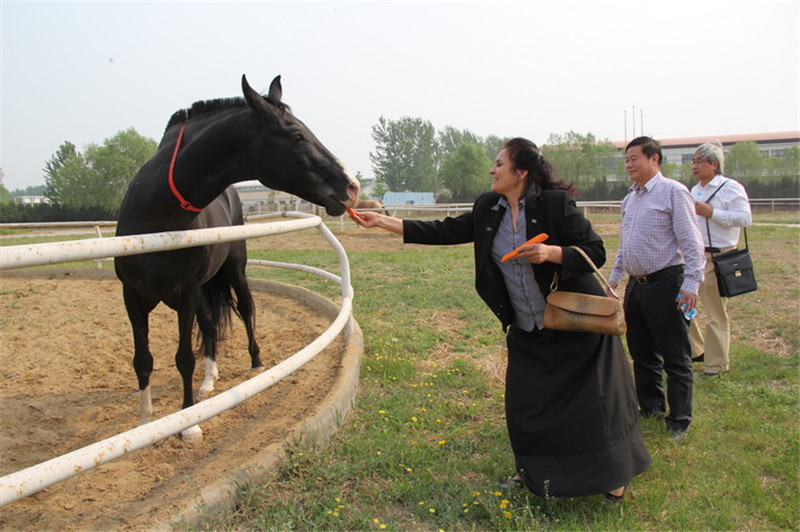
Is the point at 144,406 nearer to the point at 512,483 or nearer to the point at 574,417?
the point at 512,483

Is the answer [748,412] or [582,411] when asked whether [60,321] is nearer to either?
[582,411]

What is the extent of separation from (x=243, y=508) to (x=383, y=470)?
0.71 metres

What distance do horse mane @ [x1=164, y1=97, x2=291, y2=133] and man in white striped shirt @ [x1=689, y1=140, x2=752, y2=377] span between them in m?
3.38

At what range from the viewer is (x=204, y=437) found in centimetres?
306

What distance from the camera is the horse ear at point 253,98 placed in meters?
2.57

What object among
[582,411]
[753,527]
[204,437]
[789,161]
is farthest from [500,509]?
[789,161]

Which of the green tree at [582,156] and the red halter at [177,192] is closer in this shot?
the red halter at [177,192]

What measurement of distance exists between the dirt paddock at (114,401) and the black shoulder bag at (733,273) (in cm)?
313

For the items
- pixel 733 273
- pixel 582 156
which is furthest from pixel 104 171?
pixel 733 273

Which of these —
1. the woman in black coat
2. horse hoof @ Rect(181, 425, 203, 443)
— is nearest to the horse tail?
horse hoof @ Rect(181, 425, 203, 443)

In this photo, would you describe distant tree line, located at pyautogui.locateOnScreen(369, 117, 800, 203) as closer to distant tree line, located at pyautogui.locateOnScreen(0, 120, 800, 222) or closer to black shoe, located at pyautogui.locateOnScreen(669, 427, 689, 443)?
distant tree line, located at pyautogui.locateOnScreen(0, 120, 800, 222)

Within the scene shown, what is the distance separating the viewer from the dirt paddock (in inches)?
91.0

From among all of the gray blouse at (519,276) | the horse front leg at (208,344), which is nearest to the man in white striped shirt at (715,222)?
the gray blouse at (519,276)

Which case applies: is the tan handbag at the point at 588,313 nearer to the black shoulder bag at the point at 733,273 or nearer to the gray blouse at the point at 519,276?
the gray blouse at the point at 519,276
